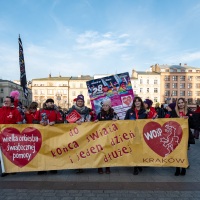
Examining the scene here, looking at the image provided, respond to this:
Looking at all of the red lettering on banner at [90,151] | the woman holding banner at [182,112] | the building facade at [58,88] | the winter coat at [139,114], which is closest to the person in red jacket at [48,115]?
the red lettering on banner at [90,151]

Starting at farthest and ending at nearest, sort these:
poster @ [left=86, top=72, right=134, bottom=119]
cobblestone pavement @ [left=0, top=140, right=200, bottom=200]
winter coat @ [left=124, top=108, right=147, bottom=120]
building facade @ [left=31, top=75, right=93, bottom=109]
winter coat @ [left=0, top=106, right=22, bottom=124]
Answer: building facade @ [left=31, top=75, right=93, bottom=109] → poster @ [left=86, top=72, right=134, bottom=119] → winter coat @ [left=124, top=108, right=147, bottom=120] → winter coat @ [left=0, top=106, right=22, bottom=124] → cobblestone pavement @ [left=0, top=140, right=200, bottom=200]

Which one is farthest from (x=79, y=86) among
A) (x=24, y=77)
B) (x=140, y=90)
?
(x=24, y=77)

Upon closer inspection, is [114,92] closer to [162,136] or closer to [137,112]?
[137,112]

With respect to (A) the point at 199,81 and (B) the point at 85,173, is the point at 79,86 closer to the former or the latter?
(A) the point at 199,81

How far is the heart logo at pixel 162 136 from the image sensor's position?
17.4ft

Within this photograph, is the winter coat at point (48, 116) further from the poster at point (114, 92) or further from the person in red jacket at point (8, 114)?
the poster at point (114, 92)

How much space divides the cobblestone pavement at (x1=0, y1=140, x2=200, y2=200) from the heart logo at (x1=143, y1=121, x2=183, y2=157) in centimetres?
67

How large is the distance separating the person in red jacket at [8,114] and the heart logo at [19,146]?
19.2 inches

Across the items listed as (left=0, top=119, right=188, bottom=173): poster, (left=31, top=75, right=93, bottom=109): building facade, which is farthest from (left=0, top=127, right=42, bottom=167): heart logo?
(left=31, top=75, right=93, bottom=109): building facade

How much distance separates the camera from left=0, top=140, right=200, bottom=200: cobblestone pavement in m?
4.05

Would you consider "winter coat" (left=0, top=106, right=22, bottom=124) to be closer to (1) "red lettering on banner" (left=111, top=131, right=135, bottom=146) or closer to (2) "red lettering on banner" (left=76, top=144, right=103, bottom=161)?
(2) "red lettering on banner" (left=76, top=144, right=103, bottom=161)

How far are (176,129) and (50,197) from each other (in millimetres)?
3220

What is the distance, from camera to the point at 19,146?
5.19 metres

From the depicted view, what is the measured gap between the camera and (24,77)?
725cm
